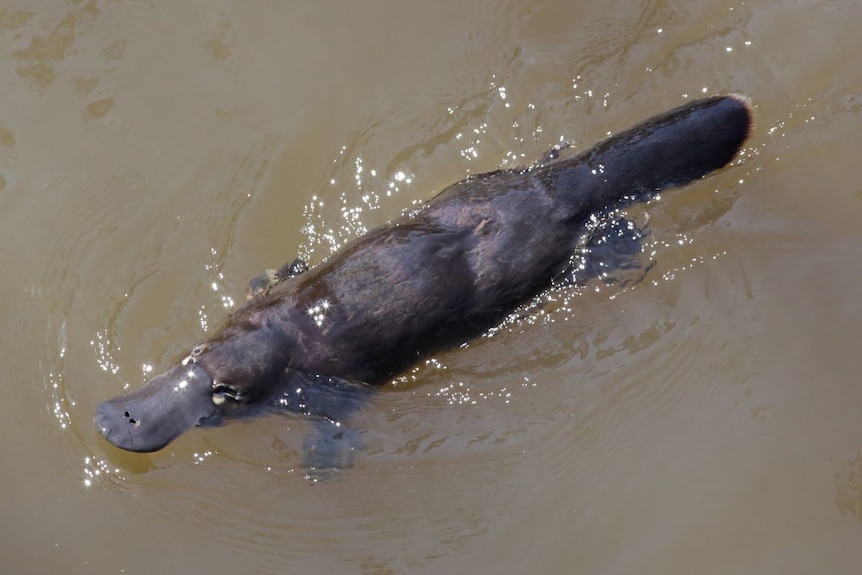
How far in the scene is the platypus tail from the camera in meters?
4.38

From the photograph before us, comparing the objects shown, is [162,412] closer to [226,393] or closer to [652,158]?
[226,393]

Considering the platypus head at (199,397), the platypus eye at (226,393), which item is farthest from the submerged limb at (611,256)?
the platypus eye at (226,393)

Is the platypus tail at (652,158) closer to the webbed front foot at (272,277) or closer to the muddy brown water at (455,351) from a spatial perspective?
the muddy brown water at (455,351)

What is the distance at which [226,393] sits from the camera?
4.16m

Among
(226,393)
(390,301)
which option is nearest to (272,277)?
(226,393)

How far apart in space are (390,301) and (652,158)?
1.59 metres

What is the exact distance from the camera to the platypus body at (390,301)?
411 centimetres

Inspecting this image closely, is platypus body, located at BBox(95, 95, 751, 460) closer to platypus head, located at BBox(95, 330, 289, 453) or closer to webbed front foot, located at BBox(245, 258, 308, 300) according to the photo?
platypus head, located at BBox(95, 330, 289, 453)

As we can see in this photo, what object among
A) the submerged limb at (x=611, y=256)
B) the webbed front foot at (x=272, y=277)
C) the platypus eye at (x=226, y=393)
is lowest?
the submerged limb at (x=611, y=256)

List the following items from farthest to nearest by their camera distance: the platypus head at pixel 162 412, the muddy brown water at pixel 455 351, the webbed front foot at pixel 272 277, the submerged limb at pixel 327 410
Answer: the webbed front foot at pixel 272 277 → the submerged limb at pixel 327 410 → the platypus head at pixel 162 412 → the muddy brown water at pixel 455 351

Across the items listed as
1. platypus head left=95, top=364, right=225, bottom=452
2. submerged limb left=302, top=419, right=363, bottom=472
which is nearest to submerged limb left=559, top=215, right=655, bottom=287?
submerged limb left=302, top=419, right=363, bottom=472

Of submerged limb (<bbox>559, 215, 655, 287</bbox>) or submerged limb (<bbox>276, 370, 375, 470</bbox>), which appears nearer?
submerged limb (<bbox>276, 370, 375, 470</bbox>)

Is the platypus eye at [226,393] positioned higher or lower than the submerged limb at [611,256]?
higher

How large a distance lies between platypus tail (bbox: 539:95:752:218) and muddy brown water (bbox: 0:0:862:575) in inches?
8.4
